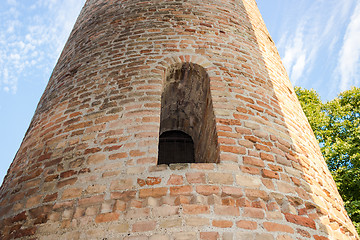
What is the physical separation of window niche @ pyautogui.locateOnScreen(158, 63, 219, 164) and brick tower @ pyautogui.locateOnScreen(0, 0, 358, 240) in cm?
2

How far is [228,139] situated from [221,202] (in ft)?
2.01

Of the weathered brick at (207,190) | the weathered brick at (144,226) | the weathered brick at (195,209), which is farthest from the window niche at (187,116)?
the weathered brick at (144,226)

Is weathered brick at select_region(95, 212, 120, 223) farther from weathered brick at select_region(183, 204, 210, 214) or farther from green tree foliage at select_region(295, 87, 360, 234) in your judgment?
green tree foliage at select_region(295, 87, 360, 234)

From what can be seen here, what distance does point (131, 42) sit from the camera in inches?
128

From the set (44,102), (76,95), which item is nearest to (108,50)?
(76,95)

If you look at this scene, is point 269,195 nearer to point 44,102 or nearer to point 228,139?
point 228,139

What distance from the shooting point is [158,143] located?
2.62 meters

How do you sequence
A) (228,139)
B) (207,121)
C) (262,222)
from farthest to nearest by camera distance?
1. (207,121)
2. (228,139)
3. (262,222)

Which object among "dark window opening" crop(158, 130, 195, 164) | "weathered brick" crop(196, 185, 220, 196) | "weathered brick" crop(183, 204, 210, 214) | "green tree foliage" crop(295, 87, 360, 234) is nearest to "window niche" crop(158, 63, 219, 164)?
"dark window opening" crop(158, 130, 195, 164)

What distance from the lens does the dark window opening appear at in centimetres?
405

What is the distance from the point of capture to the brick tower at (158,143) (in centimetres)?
177

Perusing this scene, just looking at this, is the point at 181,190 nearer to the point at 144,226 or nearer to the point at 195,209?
the point at 195,209

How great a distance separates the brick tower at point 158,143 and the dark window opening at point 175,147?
0.97 ft

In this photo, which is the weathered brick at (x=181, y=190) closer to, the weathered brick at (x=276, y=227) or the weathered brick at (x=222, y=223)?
the weathered brick at (x=222, y=223)
